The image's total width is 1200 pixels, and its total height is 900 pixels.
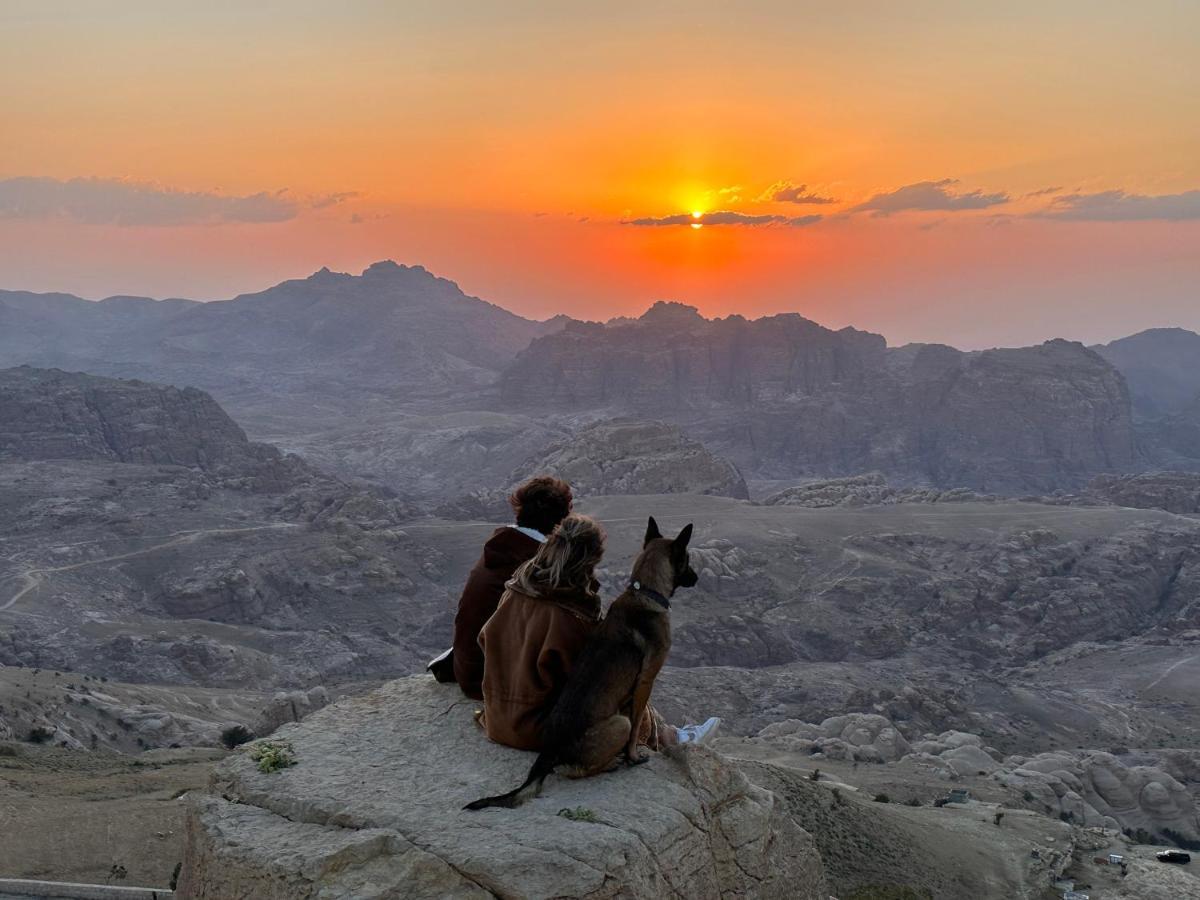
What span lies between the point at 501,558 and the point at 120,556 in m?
60.2

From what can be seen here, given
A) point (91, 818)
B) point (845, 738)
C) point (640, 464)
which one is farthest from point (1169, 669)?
point (91, 818)

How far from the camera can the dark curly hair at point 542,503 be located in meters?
7.71

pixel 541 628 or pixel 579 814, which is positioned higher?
pixel 541 628

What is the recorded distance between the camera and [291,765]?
23.5 feet

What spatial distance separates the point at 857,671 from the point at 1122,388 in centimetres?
10463

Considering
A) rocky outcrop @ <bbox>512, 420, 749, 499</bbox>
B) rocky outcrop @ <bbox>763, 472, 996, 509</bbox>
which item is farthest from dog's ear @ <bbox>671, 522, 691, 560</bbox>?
rocky outcrop @ <bbox>512, 420, 749, 499</bbox>

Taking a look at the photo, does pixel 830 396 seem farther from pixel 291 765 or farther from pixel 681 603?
pixel 291 765

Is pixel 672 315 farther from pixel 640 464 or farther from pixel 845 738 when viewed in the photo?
pixel 845 738

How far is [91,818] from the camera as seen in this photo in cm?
1602

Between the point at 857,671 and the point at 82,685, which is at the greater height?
the point at 82,685

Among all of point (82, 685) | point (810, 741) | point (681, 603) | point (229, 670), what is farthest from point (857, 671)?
point (82, 685)

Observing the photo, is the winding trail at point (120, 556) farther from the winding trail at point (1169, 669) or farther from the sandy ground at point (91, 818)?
the winding trail at point (1169, 669)

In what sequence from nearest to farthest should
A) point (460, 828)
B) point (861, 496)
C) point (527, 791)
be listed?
1. point (460, 828)
2. point (527, 791)
3. point (861, 496)

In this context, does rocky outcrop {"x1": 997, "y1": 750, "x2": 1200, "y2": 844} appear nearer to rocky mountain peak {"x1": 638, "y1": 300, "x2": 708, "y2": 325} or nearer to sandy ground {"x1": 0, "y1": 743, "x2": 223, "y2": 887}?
sandy ground {"x1": 0, "y1": 743, "x2": 223, "y2": 887}
